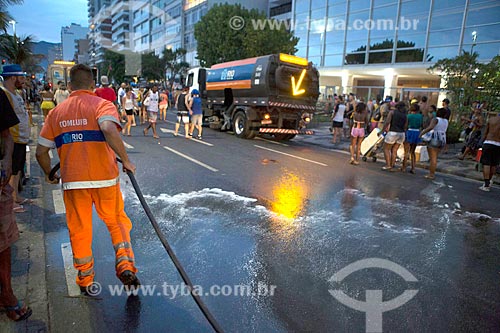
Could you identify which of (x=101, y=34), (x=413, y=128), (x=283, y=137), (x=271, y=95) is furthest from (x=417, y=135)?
(x=101, y=34)

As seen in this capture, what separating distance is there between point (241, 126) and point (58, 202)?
32.1 ft

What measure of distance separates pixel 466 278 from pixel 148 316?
3167 mm

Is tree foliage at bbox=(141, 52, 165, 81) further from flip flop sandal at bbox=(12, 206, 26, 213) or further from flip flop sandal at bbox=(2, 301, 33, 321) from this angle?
flip flop sandal at bbox=(2, 301, 33, 321)

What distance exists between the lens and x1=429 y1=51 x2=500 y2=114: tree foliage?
11523mm

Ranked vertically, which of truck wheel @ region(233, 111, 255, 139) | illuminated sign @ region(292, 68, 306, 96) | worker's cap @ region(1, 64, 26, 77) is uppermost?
illuminated sign @ region(292, 68, 306, 96)

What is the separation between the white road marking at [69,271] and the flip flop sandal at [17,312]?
385 millimetres

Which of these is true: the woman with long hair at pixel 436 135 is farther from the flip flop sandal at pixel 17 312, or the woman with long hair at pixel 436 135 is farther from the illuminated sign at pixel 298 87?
the flip flop sandal at pixel 17 312

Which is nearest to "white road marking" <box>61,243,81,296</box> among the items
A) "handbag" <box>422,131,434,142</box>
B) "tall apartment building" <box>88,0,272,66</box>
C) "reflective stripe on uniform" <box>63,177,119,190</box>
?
"reflective stripe on uniform" <box>63,177,119,190</box>

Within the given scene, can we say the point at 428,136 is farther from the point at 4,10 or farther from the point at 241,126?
the point at 4,10

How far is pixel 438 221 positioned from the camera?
543cm

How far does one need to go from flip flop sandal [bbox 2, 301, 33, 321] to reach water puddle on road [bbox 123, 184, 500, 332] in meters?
1.04

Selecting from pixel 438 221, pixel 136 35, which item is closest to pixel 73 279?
pixel 438 221

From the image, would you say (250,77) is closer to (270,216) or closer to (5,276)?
(270,216)

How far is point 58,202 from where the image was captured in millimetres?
5375
